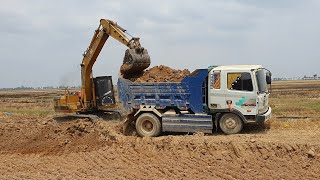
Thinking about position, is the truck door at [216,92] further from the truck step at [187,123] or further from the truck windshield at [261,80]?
the truck windshield at [261,80]

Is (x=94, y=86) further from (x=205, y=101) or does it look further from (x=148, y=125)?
(x=205, y=101)

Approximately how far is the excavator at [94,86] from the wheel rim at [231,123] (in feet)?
13.1

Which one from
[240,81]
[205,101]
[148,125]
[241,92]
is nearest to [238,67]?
[240,81]

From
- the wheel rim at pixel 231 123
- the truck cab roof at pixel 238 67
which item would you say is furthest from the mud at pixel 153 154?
the truck cab roof at pixel 238 67

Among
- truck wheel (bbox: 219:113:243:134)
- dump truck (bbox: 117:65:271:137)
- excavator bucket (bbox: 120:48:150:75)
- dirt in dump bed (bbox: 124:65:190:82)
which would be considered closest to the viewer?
dump truck (bbox: 117:65:271:137)

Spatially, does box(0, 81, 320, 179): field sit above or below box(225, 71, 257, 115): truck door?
below

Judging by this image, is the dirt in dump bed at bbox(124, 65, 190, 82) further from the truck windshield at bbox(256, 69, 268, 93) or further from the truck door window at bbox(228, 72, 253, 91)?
the truck windshield at bbox(256, 69, 268, 93)

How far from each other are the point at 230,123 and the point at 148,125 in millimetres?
2848

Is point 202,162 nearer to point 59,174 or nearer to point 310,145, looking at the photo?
point 310,145

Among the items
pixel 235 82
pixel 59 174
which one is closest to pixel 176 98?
pixel 235 82

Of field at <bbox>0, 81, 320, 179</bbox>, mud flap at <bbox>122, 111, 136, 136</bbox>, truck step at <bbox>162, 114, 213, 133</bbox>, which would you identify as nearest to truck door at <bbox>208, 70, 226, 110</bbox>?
truck step at <bbox>162, 114, 213, 133</bbox>

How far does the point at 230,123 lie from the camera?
12828 mm

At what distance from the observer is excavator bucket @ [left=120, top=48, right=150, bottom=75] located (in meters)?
14.3

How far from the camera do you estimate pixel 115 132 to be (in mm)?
13992
